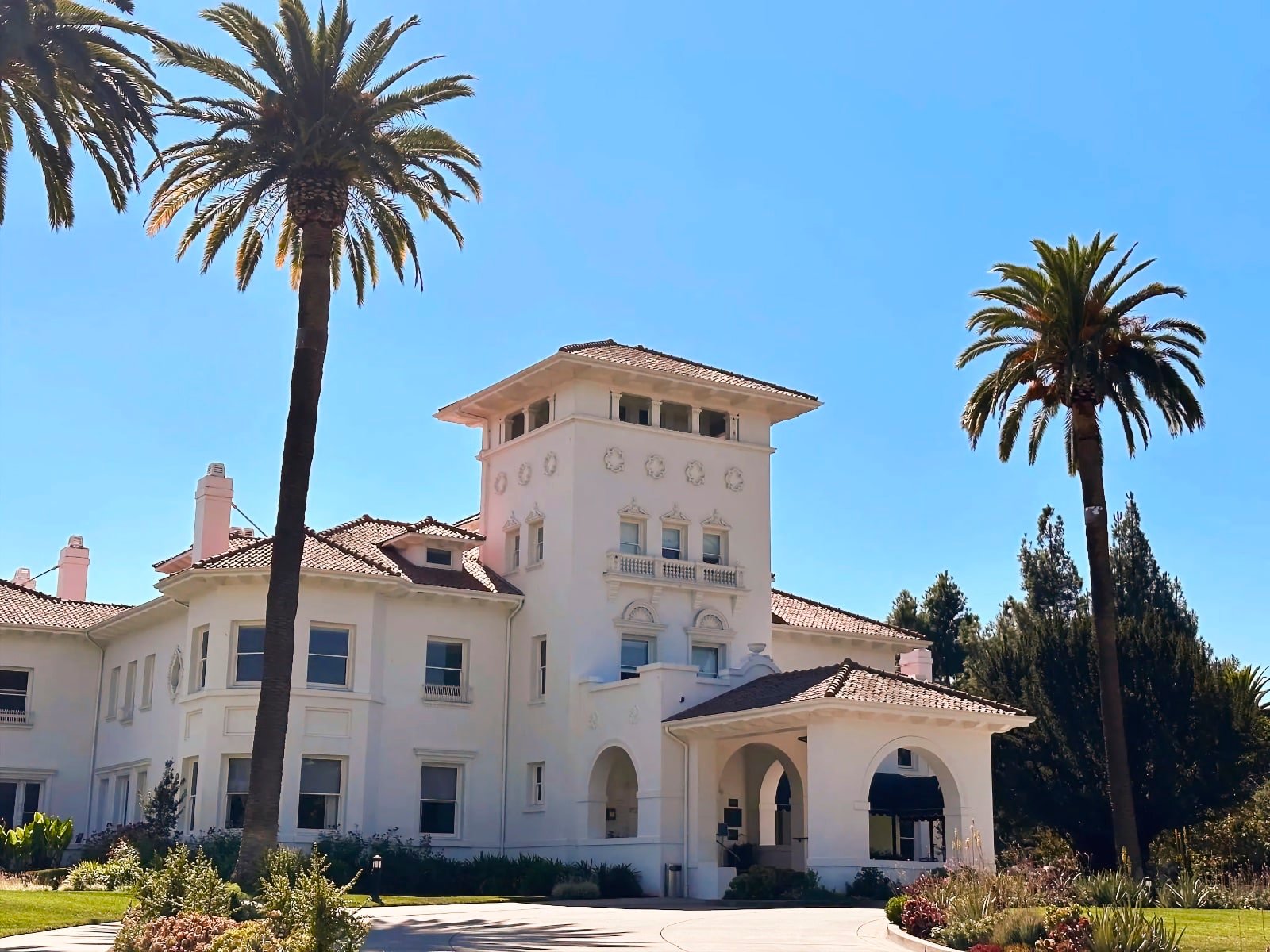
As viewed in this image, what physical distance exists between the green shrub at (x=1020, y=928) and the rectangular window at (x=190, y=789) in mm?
24497

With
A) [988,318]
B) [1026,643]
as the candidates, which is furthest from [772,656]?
[988,318]

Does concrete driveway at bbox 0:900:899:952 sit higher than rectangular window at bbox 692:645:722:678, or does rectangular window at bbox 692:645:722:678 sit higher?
rectangular window at bbox 692:645:722:678

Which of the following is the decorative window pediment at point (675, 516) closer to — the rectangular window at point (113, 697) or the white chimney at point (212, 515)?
the white chimney at point (212, 515)

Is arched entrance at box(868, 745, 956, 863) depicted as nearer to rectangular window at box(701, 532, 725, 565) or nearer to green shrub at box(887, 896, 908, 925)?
rectangular window at box(701, 532, 725, 565)

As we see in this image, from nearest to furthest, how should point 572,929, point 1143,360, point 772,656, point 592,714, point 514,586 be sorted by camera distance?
point 572,929 < point 1143,360 < point 592,714 < point 514,586 < point 772,656

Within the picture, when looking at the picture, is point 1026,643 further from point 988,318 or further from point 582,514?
point 582,514

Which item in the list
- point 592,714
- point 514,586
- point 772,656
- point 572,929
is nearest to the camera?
point 572,929

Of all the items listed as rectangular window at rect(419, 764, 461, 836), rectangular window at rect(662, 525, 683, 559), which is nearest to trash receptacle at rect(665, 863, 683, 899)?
rectangular window at rect(419, 764, 461, 836)

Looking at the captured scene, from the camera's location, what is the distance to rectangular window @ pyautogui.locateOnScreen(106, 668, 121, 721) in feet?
149

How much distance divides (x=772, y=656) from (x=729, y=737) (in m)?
9.46

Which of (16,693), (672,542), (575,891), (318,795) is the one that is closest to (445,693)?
(318,795)

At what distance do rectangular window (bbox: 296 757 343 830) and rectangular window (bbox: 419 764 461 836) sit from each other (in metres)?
2.53

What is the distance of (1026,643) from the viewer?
1710 inches

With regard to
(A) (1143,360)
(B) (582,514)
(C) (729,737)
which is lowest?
(C) (729,737)
